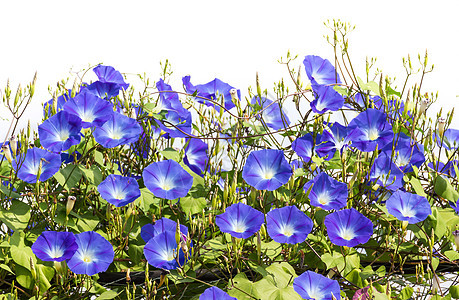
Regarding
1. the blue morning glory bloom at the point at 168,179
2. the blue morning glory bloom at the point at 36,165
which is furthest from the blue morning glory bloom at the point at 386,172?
the blue morning glory bloom at the point at 36,165

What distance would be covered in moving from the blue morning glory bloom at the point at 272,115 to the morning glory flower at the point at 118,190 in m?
0.58

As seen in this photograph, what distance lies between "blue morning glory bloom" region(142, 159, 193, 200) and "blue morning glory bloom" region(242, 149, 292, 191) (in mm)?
190

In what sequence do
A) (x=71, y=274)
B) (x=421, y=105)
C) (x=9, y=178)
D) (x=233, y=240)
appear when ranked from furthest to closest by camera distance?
1. (x=421, y=105)
2. (x=9, y=178)
3. (x=71, y=274)
4. (x=233, y=240)

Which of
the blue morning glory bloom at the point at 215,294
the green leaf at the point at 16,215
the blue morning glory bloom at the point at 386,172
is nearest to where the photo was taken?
the blue morning glory bloom at the point at 215,294

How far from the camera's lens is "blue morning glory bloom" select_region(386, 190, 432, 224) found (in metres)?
1.58

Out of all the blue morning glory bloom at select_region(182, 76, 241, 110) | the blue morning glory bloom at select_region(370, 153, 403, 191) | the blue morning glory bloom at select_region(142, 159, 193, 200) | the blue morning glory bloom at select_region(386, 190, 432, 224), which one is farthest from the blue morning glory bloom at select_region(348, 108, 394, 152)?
the blue morning glory bloom at select_region(142, 159, 193, 200)

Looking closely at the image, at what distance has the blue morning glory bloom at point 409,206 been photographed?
62.2 inches

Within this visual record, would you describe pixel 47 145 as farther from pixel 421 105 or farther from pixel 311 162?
pixel 421 105

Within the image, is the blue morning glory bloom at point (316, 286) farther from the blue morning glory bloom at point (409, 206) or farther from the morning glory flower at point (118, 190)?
the morning glory flower at point (118, 190)

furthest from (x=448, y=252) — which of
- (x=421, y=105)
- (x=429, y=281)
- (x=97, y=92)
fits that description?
(x=97, y=92)

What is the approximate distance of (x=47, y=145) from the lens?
1.55m

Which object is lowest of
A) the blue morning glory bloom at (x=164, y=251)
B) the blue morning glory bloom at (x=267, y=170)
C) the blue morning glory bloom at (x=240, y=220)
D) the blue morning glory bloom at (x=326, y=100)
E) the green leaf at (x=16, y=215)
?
the blue morning glory bloom at (x=164, y=251)

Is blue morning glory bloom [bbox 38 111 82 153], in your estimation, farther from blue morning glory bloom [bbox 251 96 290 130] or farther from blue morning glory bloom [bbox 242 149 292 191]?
blue morning glory bloom [bbox 251 96 290 130]

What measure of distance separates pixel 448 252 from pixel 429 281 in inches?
4.9
